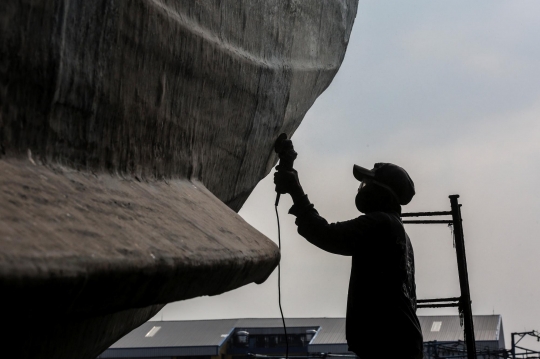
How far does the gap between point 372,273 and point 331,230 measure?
9.3 inches

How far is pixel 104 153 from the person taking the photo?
1.94 m

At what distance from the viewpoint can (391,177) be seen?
2896 millimetres

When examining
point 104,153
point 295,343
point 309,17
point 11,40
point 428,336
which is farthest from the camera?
point 295,343

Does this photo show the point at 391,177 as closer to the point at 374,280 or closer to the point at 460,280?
the point at 374,280

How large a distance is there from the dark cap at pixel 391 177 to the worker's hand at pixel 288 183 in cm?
29

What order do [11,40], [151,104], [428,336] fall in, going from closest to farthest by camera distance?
[11,40]
[151,104]
[428,336]

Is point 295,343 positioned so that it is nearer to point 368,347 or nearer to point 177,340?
point 177,340

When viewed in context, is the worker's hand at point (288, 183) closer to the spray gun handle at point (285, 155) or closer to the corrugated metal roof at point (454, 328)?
the spray gun handle at point (285, 155)

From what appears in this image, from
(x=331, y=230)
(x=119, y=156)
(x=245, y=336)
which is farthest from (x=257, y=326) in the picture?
(x=119, y=156)

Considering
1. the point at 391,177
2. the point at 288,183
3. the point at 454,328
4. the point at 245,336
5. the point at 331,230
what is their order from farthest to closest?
the point at 245,336
the point at 454,328
the point at 391,177
the point at 288,183
the point at 331,230

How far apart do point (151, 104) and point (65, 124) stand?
0.41 m

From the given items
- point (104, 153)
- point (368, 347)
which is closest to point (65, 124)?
point (104, 153)

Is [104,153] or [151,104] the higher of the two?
[151,104]

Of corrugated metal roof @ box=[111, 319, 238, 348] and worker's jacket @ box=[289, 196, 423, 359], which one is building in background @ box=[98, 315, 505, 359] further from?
worker's jacket @ box=[289, 196, 423, 359]
